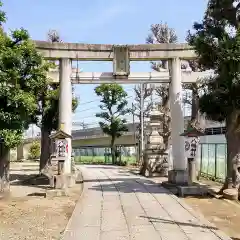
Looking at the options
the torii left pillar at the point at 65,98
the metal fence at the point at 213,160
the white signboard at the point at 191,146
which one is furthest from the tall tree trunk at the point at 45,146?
the white signboard at the point at 191,146

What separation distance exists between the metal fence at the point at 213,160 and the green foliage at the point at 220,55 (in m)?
5.98

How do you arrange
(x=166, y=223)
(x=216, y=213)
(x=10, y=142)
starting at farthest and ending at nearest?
(x=10, y=142)
(x=216, y=213)
(x=166, y=223)

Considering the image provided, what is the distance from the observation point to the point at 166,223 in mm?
9102

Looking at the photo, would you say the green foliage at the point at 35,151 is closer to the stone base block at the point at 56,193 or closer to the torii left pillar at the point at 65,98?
the torii left pillar at the point at 65,98

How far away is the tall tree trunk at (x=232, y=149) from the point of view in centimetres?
1400

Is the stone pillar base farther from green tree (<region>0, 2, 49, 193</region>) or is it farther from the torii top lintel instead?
green tree (<region>0, 2, 49, 193</region>)

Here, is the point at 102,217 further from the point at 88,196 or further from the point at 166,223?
the point at 88,196

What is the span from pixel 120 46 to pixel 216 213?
9.18 meters

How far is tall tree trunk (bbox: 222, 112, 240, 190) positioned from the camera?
14.0 meters

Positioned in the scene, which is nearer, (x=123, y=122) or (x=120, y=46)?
(x=120, y=46)

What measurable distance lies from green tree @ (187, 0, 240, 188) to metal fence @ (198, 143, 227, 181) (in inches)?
206

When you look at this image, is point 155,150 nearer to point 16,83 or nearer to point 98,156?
point 16,83

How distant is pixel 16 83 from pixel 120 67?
619 centimetres

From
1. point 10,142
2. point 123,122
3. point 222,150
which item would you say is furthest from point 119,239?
point 123,122
